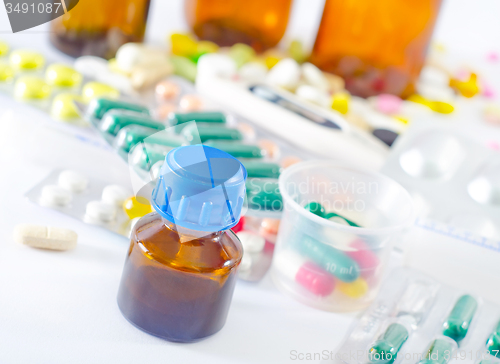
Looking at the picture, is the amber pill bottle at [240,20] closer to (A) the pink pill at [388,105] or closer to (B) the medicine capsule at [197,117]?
(A) the pink pill at [388,105]

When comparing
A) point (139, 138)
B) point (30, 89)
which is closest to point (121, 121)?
point (139, 138)

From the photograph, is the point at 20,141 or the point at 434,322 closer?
the point at 434,322

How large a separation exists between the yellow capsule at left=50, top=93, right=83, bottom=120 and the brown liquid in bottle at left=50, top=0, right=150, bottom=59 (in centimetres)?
17

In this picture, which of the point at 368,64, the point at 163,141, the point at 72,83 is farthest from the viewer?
the point at 368,64

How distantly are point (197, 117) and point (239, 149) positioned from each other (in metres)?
0.09

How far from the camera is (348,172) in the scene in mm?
559

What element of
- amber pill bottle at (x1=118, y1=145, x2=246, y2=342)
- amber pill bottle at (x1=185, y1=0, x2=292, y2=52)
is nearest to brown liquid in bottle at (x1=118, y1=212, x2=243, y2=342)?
amber pill bottle at (x1=118, y1=145, x2=246, y2=342)

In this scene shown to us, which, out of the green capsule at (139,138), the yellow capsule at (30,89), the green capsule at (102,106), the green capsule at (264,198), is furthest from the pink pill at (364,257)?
the yellow capsule at (30,89)

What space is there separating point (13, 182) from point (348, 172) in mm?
327

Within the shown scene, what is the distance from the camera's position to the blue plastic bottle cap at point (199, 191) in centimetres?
37

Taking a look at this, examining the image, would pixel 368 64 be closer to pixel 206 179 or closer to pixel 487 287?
pixel 487 287

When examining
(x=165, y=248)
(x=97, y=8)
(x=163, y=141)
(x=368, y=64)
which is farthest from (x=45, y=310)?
(x=368, y=64)

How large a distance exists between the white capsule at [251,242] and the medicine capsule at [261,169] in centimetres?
8

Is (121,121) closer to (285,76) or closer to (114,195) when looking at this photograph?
(114,195)
